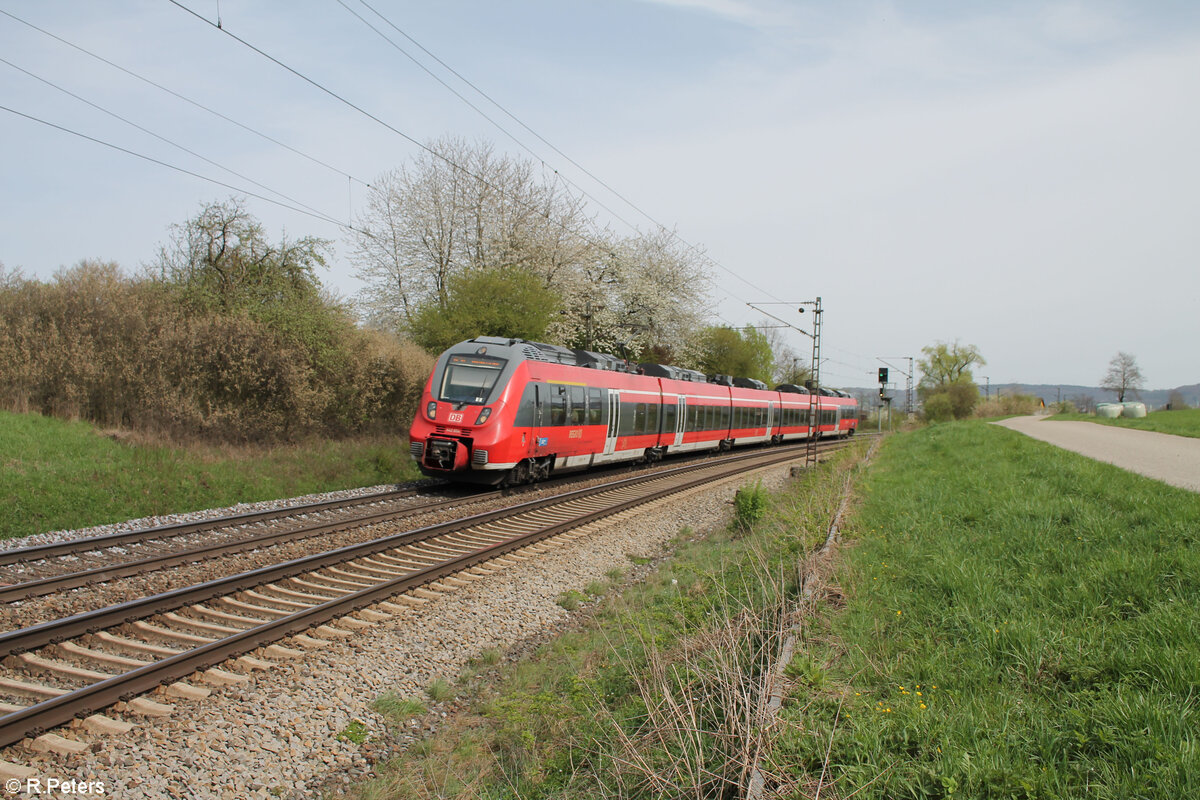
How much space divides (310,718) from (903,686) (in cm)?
390

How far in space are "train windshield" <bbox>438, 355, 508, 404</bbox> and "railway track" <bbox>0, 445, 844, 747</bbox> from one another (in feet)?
12.7

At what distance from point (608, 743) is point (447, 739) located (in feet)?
4.43

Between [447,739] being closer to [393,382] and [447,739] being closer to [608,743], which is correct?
[608,743]

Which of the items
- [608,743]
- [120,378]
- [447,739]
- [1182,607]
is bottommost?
[447,739]

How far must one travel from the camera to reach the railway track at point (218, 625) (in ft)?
15.2

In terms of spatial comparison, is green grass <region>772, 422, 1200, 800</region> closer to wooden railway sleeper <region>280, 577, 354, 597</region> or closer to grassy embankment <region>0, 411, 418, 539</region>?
wooden railway sleeper <region>280, 577, 354, 597</region>

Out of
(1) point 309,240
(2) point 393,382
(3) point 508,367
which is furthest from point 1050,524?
(1) point 309,240

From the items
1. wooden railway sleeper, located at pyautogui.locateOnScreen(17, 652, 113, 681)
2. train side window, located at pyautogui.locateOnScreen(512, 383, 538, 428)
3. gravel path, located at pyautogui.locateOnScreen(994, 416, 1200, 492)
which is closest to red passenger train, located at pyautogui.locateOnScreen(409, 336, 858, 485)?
train side window, located at pyautogui.locateOnScreen(512, 383, 538, 428)

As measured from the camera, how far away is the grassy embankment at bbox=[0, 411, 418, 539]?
10.8m

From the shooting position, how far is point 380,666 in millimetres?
5746

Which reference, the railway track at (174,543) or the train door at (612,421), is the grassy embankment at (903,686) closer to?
the railway track at (174,543)

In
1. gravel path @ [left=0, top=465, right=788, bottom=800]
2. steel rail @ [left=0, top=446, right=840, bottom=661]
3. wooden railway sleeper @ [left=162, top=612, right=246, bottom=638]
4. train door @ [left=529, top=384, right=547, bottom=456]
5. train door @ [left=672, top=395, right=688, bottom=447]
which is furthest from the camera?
train door @ [left=672, top=395, right=688, bottom=447]

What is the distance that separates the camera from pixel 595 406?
17.2m

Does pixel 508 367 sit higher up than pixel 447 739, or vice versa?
pixel 508 367
